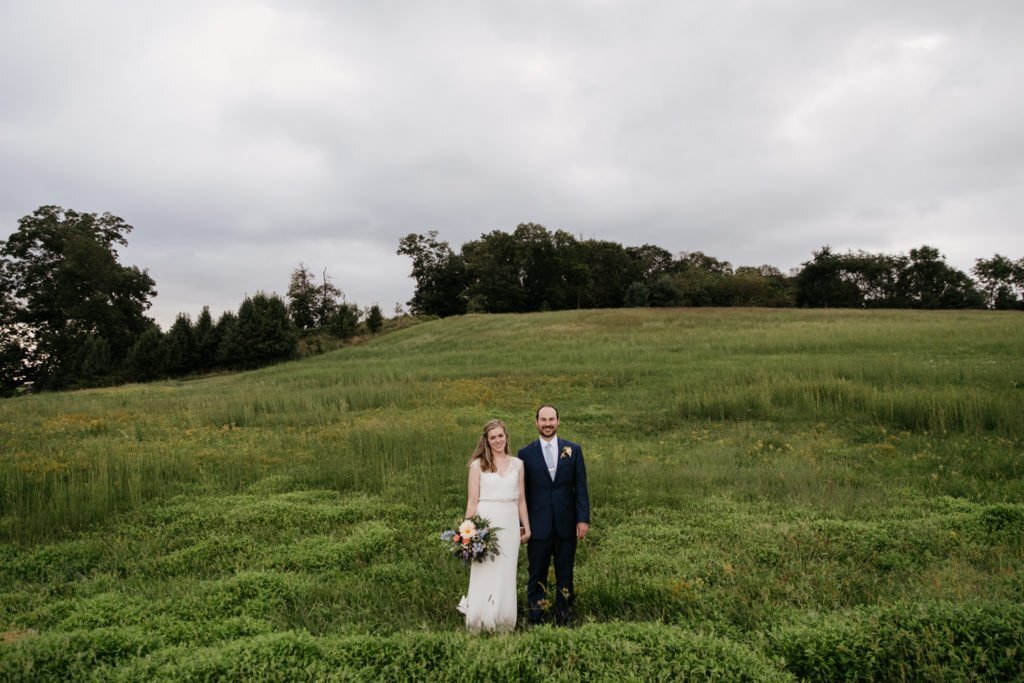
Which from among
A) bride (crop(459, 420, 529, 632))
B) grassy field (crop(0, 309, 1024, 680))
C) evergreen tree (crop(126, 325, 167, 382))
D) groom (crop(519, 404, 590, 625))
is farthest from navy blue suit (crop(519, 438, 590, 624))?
evergreen tree (crop(126, 325, 167, 382))

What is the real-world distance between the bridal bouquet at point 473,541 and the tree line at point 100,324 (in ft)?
169

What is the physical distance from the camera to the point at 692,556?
24.4 ft

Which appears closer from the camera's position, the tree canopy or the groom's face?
the groom's face

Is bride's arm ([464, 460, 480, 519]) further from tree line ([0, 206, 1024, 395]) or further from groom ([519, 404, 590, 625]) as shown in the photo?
tree line ([0, 206, 1024, 395])

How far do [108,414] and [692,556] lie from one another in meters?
20.0

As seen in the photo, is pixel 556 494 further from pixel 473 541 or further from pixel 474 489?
pixel 473 541

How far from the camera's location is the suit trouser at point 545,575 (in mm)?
6047

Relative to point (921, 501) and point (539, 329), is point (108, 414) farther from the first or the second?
point (539, 329)

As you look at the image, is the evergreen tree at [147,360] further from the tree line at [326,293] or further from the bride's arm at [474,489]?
the bride's arm at [474,489]

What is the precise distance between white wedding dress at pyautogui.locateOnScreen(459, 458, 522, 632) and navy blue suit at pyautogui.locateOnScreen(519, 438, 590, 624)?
20cm

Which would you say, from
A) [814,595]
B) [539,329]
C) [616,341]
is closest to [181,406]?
[814,595]

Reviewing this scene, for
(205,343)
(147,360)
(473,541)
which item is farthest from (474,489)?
(147,360)

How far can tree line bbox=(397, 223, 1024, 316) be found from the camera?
82.2 meters

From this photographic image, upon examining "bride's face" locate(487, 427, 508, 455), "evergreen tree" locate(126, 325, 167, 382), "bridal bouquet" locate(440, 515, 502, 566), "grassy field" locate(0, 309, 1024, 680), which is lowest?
"grassy field" locate(0, 309, 1024, 680)
